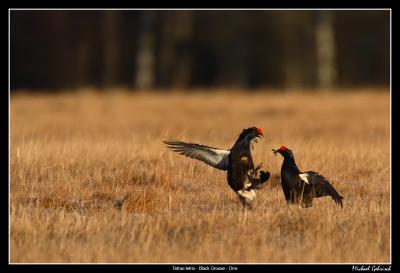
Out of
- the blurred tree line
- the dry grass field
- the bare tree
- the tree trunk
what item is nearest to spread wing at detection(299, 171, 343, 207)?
the dry grass field

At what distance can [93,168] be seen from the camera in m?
8.27

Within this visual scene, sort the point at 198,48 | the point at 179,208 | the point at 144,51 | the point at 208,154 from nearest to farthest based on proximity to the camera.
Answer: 1. the point at 179,208
2. the point at 208,154
3. the point at 144,51
4. the point at 198,48

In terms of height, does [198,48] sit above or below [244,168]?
above

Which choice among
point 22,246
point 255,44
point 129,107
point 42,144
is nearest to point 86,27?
point 255,44

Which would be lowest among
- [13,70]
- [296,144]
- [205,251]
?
[205,251]

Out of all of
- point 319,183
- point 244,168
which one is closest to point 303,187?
point 319,183

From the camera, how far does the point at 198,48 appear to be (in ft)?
99.1

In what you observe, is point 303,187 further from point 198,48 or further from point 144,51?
point 198,48

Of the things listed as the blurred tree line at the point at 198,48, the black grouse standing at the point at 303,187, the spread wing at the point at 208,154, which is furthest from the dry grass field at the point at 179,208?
the blurred tree line at the point at 198,48

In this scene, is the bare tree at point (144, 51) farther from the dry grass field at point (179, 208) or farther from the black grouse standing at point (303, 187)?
the black grouse standing at point (303, 187)

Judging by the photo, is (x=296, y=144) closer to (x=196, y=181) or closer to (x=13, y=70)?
(x=196, y=181)

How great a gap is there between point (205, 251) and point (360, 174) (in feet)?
10.4

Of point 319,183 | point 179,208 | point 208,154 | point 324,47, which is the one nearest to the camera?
point 319,183

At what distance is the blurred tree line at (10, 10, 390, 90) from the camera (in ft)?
94.8
